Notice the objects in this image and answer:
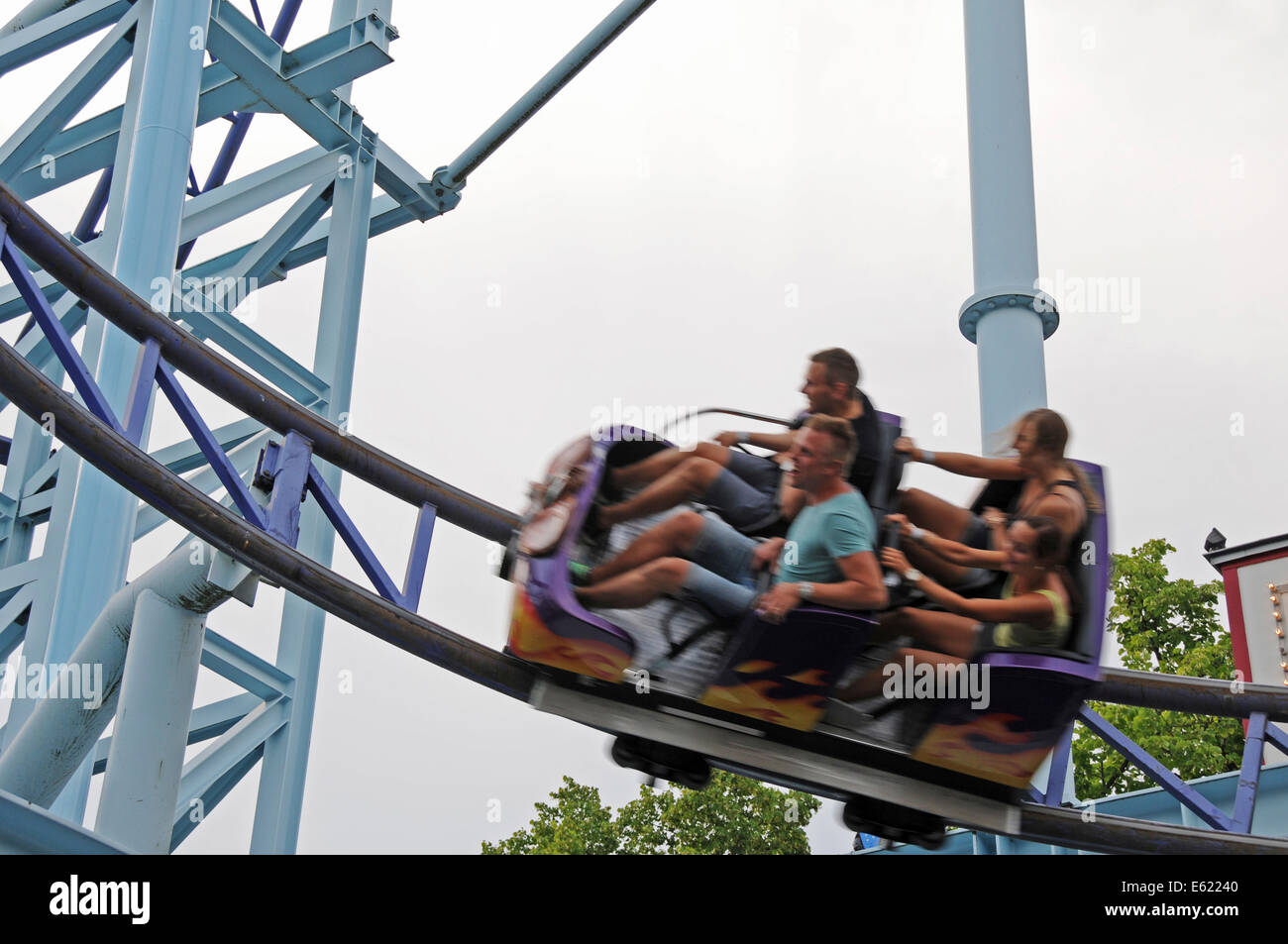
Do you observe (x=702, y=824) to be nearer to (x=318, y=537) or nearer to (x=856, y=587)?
(x=318, y=537)

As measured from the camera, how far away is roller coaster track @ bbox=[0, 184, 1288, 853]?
477 centimetres

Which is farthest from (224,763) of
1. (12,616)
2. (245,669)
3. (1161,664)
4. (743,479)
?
(1161,664)

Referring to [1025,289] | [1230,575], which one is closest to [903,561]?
[1025,289]

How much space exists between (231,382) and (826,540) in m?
2.22

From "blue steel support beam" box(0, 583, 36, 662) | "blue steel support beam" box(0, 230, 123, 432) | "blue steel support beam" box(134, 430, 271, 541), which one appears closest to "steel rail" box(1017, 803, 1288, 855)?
"blue steel support beam" box(0, 230, 123, 432)

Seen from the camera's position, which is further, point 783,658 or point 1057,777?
point 1057,777

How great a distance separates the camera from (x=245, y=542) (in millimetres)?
4816

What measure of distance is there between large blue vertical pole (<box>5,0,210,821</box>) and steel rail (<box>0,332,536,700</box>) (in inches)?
50.3

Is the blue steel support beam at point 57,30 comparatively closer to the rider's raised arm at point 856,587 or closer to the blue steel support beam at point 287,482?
the blue steel support beam at point 287,482

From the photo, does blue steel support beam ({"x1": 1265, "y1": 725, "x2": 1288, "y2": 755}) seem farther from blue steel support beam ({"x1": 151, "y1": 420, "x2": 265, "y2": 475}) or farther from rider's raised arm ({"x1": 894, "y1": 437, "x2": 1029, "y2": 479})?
blue steel support beam ({"x1": 151, "y1": 420, "x2": 265, "y2": 475})

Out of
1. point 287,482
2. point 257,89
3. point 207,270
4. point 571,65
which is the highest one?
point 571,65

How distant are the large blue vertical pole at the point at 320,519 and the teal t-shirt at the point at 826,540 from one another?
3304mm

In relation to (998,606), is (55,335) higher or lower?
higher
